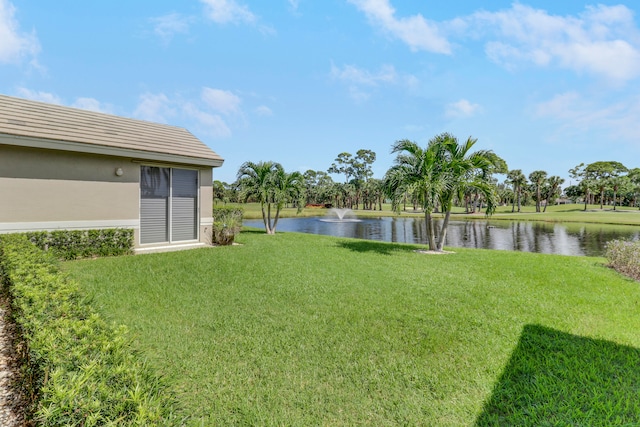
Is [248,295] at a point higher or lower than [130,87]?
lower

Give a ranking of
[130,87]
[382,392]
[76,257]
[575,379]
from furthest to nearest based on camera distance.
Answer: [130,87]
[76,257]
[575,379]
[382,392]

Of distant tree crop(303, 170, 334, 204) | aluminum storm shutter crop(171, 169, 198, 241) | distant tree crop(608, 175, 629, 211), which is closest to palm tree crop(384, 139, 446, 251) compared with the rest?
aluminum storm shutter crop(171, 169, 198, 241)

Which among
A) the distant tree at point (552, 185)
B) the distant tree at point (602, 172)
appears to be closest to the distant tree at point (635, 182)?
the distant tree at point (602, 172)

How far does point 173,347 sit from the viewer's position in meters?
3.43

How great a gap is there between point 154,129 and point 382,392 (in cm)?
1126

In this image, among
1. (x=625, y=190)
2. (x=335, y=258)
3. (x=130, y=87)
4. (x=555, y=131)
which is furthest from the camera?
(x=625, y=190)

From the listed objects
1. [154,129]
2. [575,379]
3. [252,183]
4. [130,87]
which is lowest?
[575,379]

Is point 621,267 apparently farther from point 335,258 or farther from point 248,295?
point 248,295

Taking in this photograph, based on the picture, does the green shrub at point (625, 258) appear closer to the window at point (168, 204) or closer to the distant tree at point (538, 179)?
the window at point (168, 204)

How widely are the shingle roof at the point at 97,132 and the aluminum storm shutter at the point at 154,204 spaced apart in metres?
0.70

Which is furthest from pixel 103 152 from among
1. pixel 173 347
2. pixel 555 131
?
pixel 555 131

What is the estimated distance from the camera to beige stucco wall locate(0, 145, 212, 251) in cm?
723

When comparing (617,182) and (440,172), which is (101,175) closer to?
(440,172)

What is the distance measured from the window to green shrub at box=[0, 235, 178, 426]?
6.66m
